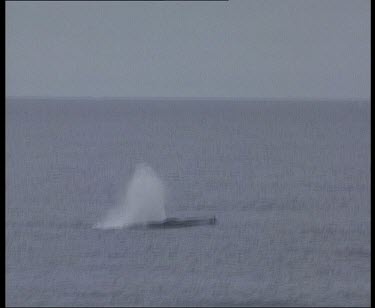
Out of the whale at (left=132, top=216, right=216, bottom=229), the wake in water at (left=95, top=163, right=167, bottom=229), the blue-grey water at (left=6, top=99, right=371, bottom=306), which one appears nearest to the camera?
the blue-grey water at (left=6, top=99, right=371, bottom=306)

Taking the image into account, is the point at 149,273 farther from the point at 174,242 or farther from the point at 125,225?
the point at 125,225

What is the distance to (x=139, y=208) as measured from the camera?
65500mm

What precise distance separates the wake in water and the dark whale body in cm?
73

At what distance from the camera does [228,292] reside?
43.8m

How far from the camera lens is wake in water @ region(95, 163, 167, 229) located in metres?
62.4

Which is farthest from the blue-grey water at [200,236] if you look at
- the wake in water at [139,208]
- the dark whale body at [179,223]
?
the wake in water at [139,208]

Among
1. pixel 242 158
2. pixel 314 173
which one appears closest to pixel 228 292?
pixel 314 173

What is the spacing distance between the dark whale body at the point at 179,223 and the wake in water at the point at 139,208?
0.73m

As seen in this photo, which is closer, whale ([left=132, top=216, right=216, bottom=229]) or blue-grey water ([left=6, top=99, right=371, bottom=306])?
blue-grey water ([left=6, top=99, right=371, bottom=306])

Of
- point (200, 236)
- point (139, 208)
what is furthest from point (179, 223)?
point (139, 208)

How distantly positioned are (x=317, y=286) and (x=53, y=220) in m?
23.4

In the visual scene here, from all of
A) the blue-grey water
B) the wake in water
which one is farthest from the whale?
the blue-grey water

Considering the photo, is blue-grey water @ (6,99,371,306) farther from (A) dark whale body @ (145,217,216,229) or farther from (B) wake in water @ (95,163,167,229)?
(B) wake in water @ (95,163,167,229)

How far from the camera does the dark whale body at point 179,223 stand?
60.4m
